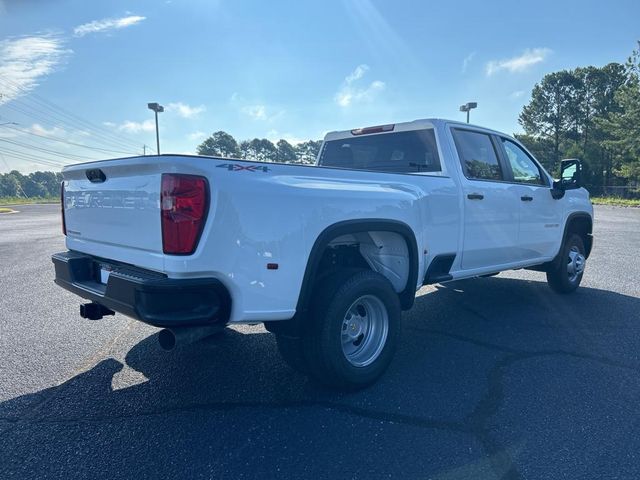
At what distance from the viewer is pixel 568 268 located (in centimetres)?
613

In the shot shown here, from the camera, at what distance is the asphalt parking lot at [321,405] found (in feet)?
7.98

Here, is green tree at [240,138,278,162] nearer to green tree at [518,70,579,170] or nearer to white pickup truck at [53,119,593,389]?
white pickup truck at [53,119,593,389]

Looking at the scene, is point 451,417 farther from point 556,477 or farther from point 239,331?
point 239,331

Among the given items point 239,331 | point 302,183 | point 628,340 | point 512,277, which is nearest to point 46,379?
point 239,331

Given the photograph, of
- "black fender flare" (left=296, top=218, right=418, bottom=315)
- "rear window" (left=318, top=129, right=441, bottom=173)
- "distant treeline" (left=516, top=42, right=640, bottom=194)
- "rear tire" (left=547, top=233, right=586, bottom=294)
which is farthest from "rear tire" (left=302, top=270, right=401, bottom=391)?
"distant treeline" (left=516, top=42, right=640, bottom=194)

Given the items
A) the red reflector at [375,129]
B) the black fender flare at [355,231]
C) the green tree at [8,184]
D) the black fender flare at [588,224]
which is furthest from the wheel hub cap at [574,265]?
the green tree at [8,184]

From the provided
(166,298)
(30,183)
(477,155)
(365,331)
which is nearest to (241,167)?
(166,298)

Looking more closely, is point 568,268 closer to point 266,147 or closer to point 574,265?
point 574,265

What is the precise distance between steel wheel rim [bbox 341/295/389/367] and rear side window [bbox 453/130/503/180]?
179cm

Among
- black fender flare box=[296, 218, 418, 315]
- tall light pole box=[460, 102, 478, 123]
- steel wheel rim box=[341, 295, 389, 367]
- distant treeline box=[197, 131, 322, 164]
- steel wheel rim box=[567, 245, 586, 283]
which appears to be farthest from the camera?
tall light pole box=[460, 102, 478, 123]

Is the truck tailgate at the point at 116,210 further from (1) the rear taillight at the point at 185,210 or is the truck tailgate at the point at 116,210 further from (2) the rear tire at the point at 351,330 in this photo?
(2) the rear tire at the point at 351,330

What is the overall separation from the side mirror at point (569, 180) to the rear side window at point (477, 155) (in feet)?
3.98

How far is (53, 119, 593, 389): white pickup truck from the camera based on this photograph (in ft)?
8.13

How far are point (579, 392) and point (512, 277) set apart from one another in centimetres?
458
